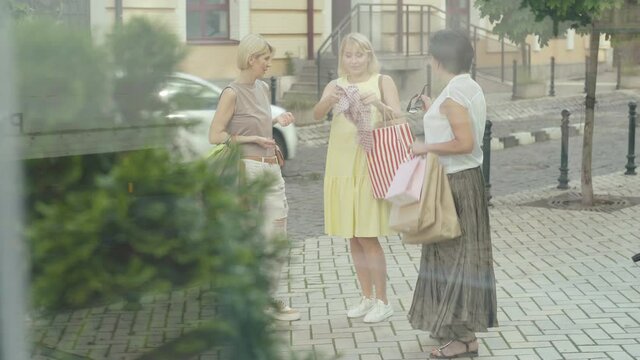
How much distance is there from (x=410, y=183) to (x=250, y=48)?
1.50 m

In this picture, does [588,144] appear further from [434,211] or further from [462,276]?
[434,211]

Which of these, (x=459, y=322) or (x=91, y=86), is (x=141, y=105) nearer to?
(x=91, y=86)

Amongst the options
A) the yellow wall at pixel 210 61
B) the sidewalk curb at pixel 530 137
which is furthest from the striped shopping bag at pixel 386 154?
the sidewalk curb at pixel 530 137

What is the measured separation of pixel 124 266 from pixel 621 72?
600 cm

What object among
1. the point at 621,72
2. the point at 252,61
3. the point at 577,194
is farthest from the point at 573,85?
the point at 252,61

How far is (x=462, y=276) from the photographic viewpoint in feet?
17.9

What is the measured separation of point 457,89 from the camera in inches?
210

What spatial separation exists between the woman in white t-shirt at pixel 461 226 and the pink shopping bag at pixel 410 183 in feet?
0.20

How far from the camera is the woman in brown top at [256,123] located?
232 centimetres

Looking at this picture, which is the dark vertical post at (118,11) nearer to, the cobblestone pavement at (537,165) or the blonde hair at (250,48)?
the blonde hair at (250,48)

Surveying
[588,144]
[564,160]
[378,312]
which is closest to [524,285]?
[378,312]

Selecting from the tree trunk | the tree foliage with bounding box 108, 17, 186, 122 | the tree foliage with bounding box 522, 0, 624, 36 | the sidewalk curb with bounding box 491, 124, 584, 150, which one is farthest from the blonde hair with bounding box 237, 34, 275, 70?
the sidewalk curb with bounding box 491, 124, 584, 150

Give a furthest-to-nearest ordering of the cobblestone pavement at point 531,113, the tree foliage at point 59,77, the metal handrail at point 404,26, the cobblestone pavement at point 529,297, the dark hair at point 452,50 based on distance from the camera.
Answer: the cobblestone pavement at point 531,113, the cobblestone pavement at point 529,297, the dark hair at point 452,50, the metal handrail at point 404,26, the tree foliage at point 59,77

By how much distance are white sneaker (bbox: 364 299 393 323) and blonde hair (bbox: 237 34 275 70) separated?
1.89 m
